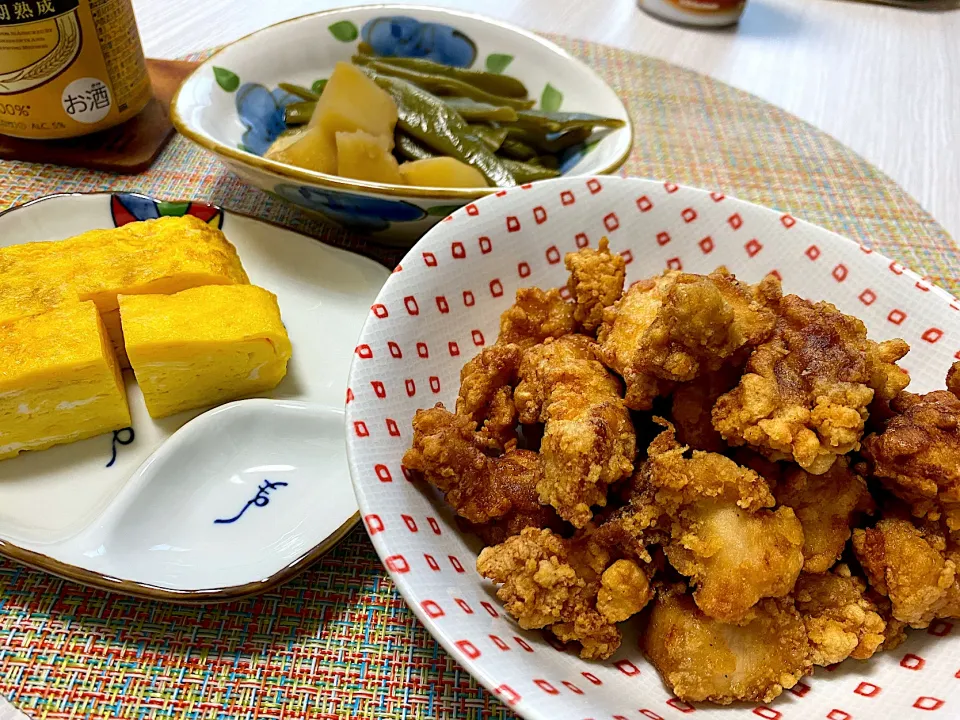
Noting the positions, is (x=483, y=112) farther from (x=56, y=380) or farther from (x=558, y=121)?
(x=56, y=380)

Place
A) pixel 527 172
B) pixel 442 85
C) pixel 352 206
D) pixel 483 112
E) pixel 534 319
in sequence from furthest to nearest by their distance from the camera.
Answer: pixel 442 85, pixel 483 112, pixel 527 172, pixel 352 206, pixel 534 319

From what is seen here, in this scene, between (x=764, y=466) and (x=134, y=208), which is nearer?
(x=764, y=466)

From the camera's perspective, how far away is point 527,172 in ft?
6.29

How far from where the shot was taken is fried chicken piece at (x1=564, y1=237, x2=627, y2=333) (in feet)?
4.01

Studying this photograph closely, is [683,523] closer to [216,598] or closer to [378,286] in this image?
[216,598]

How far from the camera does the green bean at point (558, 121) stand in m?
2.00

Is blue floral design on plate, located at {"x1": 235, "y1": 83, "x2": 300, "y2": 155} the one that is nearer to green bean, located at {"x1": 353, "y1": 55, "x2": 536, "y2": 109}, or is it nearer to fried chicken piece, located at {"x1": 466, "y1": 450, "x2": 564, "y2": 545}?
green bean, located at {"x1": 353, "y1": 55, "x2": 536, "y2": 109}

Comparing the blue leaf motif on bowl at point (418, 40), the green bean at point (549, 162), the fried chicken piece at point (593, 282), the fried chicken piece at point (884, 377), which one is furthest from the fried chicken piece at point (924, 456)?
the blue leaf motif on bowl at point (418, 40)

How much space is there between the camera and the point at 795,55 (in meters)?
3.21

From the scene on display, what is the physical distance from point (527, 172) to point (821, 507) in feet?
4.09

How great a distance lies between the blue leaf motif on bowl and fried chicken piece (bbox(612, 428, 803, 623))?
178cm

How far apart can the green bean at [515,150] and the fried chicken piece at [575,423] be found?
3.38 feet

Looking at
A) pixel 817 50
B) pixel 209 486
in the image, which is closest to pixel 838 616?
pixel 209 486

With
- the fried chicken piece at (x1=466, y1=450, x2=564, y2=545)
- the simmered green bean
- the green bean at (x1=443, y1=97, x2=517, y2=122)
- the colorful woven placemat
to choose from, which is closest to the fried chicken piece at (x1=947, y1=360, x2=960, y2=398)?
the fried chicken piece at (x1=466, y1=450, x2=564, y2=545)
